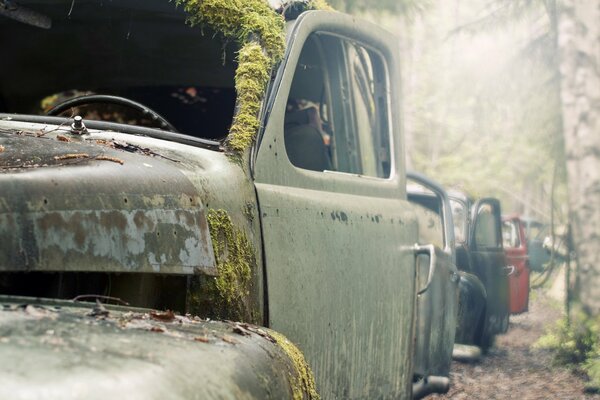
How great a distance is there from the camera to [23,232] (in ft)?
7.93

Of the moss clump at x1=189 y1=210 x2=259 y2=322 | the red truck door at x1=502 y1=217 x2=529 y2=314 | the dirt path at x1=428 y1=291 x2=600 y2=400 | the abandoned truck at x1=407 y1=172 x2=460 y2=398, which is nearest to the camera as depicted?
the moss clump at x1=189 y1=210 x2=259 y2=322

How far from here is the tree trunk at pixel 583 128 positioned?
10.7 metres

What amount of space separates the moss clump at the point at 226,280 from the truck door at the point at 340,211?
176 millimetres

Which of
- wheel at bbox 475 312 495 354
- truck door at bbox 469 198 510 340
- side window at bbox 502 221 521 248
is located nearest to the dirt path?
wheel at bbox 475 312 495 354

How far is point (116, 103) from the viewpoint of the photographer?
3787 millimetres

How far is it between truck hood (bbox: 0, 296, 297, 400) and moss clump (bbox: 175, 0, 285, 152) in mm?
1143

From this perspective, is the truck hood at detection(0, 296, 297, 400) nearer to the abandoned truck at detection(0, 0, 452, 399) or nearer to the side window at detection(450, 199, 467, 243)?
the abandoned truck at detection(0, 0, 452, 399)

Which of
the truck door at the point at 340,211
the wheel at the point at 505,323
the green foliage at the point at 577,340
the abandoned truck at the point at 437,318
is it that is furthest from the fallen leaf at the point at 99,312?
the wheel at the point at 505,323

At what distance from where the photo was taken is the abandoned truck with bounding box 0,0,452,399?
2289mm

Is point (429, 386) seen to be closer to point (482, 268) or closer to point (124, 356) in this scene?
point (124, 356)

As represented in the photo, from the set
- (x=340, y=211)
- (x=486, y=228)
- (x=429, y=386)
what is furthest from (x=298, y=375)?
(x=486, y=228)

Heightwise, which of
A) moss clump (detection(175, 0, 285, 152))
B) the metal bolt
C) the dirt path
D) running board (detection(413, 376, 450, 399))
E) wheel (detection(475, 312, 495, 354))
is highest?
moss clump (detection(175, 0, 285, 152))

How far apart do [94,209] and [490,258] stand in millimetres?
10263

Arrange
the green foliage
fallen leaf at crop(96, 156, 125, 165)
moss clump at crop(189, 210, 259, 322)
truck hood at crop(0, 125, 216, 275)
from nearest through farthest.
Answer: truck hood at crop(0, 125, 216, 275) → fallen leaf at crop(96, 156, 125, 165) → moss clump at crop(189, 210, 259, 322) → the green foliage
